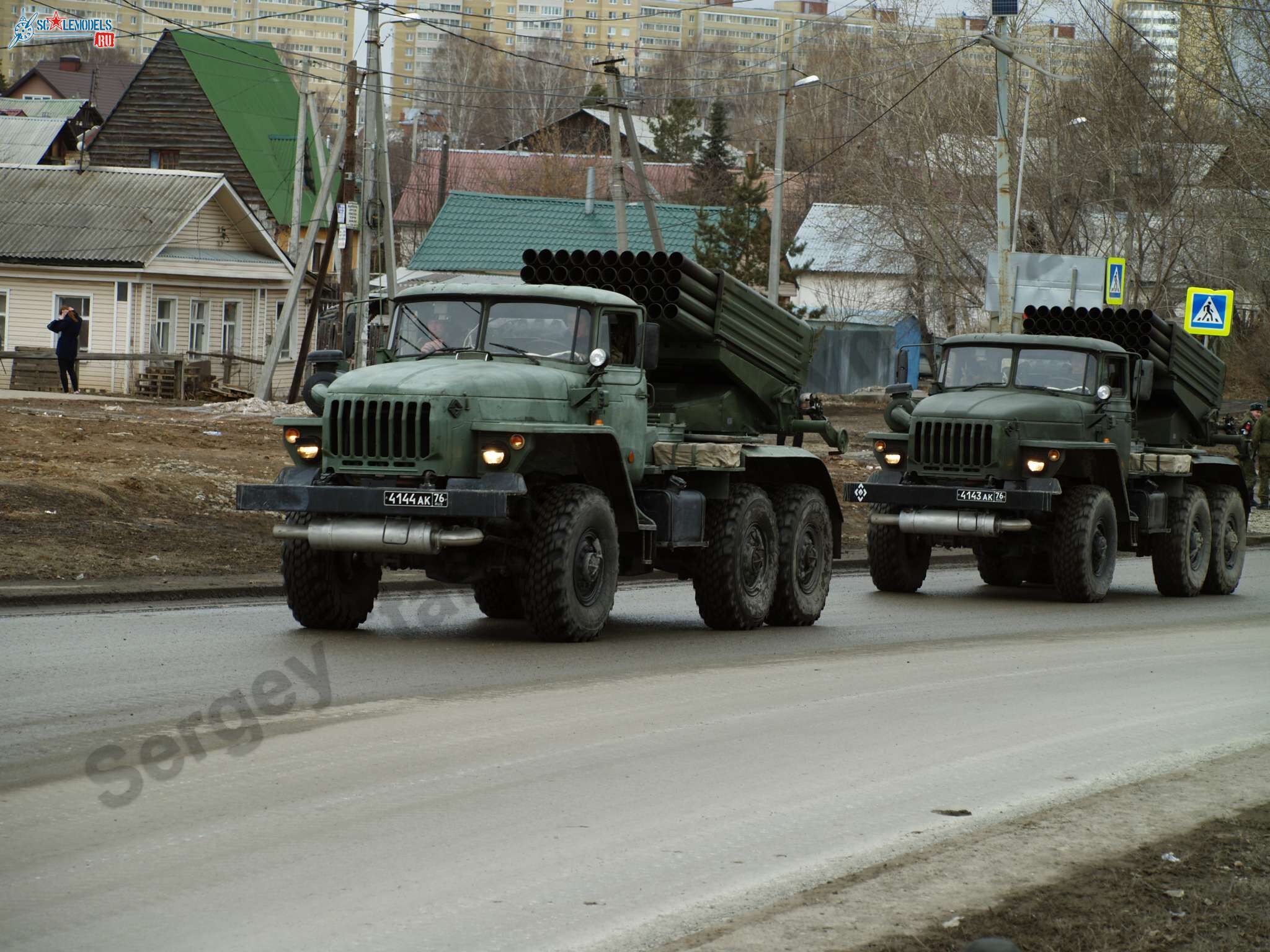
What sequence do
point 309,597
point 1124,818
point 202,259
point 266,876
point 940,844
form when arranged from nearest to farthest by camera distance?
point 266,876 < point 940,844 < point 1124,818 < point 309,597 < point 202,259

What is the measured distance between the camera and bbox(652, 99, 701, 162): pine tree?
302 ft

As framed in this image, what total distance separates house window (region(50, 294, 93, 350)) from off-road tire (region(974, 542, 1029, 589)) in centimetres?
2889

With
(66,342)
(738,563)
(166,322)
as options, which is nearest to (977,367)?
(738,563)

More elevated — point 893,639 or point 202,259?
point 202,259

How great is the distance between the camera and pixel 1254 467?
33.6m

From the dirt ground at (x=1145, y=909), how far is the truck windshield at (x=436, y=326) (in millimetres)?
7170

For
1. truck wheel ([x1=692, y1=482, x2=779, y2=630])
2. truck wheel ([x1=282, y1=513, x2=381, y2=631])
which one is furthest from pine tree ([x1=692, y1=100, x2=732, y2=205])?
truck wheel ([x1=282, y1=513, x2=381, y2=631])

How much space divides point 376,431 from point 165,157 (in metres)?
52.2

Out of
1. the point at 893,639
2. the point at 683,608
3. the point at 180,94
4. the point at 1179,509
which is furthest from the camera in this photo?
the point at 180,94

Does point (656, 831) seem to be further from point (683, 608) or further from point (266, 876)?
point (683, 608)

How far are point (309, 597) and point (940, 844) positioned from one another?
20.9ft

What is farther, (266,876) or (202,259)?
(202,259)

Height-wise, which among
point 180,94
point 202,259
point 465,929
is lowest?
point 465,929

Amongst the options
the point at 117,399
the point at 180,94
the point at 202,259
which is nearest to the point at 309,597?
the point at 117,399
